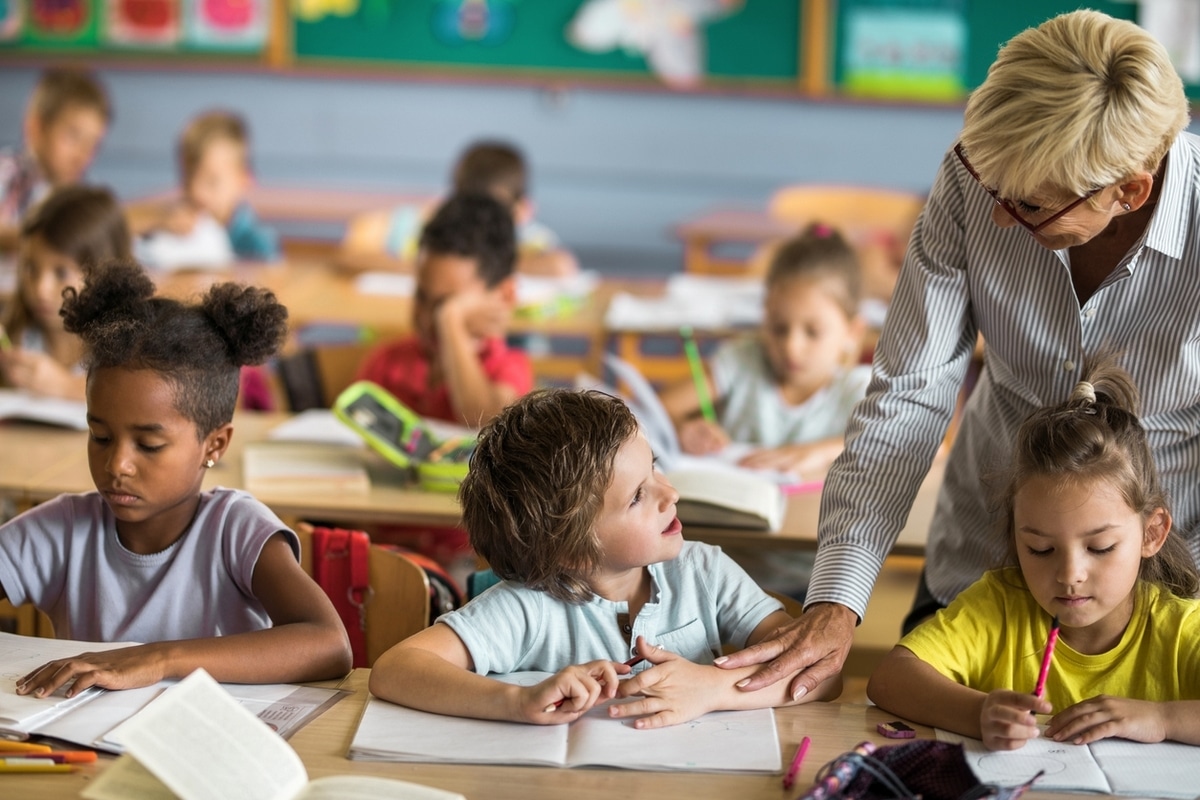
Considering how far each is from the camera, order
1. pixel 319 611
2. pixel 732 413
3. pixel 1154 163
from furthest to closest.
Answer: pixel 732 413, pixel 319 611, pixel 1154 163

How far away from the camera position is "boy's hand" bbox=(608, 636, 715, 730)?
1.46 metres

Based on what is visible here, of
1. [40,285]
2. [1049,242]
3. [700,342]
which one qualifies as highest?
[1049,242]

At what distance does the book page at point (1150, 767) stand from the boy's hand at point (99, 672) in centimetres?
102

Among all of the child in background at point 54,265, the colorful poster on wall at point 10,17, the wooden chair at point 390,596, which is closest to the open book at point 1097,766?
the wooden chair at point 390,596

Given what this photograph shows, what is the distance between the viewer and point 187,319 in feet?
5.97

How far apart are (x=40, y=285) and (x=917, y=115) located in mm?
4317

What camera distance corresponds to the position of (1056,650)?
62.6 inches

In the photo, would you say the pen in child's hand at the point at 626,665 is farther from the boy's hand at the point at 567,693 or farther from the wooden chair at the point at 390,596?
the wooden chair at the point at 390,596

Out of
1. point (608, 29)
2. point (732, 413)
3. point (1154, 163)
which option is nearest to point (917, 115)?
point (608, 29)

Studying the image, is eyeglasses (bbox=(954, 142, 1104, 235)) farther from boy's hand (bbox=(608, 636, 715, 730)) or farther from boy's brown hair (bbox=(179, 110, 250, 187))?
boy's brown hair (bbox=(179, 110, 250, 187))

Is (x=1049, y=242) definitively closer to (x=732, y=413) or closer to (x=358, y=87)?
(x=732, y=413)

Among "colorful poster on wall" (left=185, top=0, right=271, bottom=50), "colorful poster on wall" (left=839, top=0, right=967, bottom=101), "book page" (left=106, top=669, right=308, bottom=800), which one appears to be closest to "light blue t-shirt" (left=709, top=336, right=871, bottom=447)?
"book page" (left=106, top=669, right=308, bottom=800)

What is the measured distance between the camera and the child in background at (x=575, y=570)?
61.8 inches

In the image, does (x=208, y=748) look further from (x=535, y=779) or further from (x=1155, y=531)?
(x=1155, y=531)
